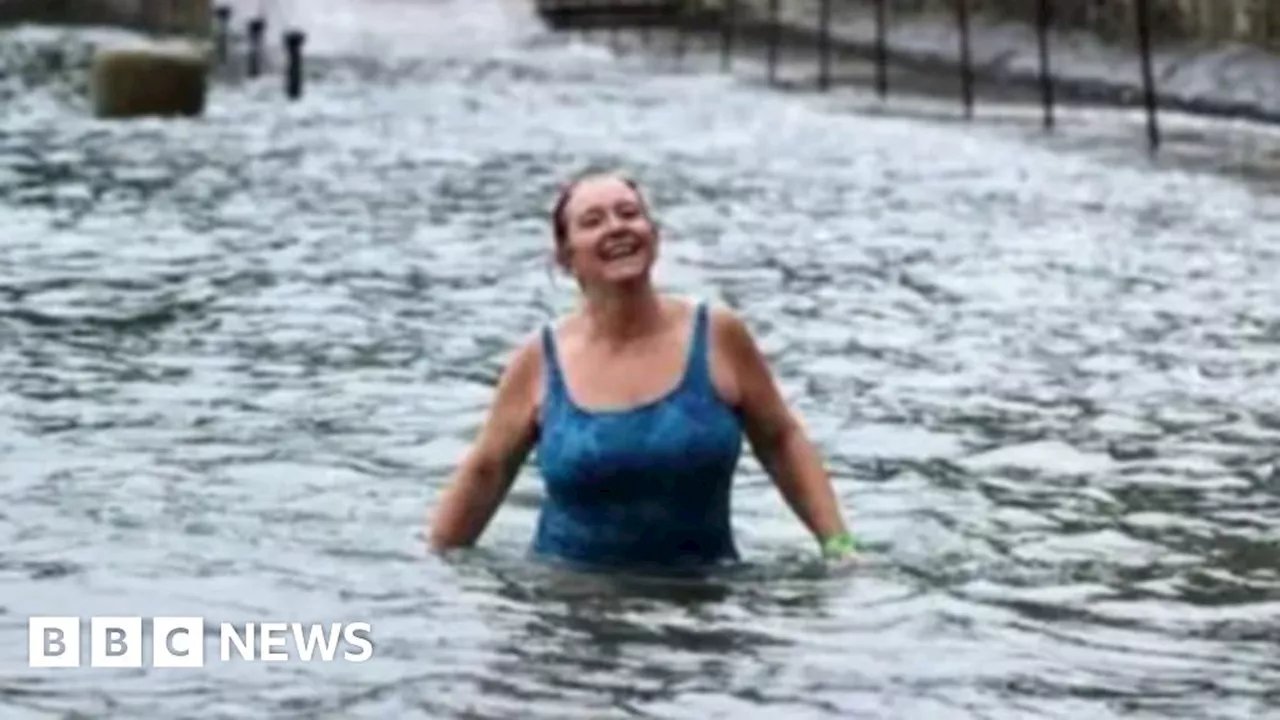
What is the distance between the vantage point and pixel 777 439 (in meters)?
11.5

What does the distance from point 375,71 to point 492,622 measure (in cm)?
5701

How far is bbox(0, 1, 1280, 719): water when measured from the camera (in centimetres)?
1075

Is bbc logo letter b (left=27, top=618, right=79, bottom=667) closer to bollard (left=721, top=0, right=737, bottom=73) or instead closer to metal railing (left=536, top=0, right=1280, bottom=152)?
metal railing (left=536, top=0, right=1280, bottom=152)

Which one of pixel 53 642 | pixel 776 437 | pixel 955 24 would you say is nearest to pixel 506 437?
pixel 776 437

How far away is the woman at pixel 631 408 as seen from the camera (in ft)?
36.4

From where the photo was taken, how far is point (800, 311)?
23641 millimetres

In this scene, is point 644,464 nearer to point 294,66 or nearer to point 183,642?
point 183,642

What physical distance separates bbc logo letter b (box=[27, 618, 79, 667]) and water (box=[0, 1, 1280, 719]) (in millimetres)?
70

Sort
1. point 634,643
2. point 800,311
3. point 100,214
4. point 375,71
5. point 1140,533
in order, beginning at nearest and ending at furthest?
1. point 634,643
2. point 1140,533
3. point 800,311
4. point 100,214
5. point 375,71

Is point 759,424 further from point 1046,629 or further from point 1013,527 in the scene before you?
point 1013,527

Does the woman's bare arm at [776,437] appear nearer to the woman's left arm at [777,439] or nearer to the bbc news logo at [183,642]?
the woman's left arm at [777,439]

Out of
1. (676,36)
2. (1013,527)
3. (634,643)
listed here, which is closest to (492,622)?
(634,643)

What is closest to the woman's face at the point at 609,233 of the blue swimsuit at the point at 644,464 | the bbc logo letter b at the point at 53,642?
the blue swimsuit at the point at 644,464

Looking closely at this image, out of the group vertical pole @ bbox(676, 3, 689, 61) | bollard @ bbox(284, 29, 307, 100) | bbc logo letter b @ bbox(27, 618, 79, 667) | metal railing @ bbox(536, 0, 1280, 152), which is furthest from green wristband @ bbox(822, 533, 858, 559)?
vertical pole @ bbox(676, 3, 689, 61)
